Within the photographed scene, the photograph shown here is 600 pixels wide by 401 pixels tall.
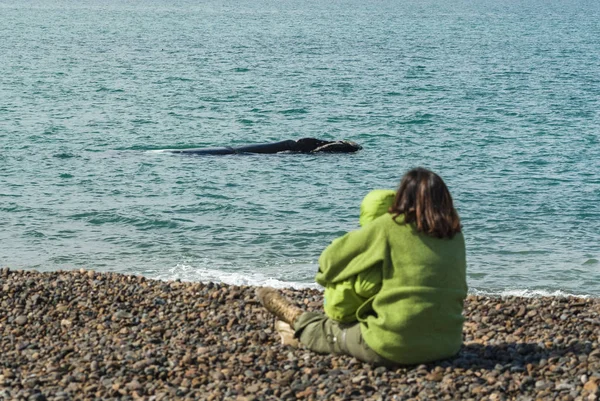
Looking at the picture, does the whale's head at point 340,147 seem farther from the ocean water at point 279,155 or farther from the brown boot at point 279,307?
the brown boot at point 279,307

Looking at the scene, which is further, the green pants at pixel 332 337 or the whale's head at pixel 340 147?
the whale's head at pixel 340 147

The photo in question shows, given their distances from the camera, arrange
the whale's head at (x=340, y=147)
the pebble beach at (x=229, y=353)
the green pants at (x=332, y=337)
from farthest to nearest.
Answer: the whale's head at (x=340, y=147), the green pants at (x=332, y=337), the pebble beach at (x=229, y=353)

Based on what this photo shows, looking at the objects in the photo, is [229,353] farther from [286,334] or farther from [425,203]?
[425,203]

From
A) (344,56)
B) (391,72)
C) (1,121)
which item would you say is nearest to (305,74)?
(391,72)

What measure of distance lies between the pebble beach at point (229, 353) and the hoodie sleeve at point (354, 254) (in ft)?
2.54

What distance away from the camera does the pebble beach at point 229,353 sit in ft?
24.5

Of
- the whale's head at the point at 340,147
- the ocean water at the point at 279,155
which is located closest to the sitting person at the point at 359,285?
the ocean water at the point at 279,155

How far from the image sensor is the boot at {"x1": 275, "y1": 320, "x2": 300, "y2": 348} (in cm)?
852

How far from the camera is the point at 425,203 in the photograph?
750 cm

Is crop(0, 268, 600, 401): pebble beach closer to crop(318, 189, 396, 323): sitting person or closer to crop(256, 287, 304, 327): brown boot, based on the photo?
crop(256, 287, 304, 327): brown boot

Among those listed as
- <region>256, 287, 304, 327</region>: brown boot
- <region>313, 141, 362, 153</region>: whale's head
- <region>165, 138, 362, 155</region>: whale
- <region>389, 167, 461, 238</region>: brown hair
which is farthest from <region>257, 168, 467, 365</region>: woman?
<region>313, 141, 362, 153</region>: whale's head

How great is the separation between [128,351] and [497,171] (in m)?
17.7

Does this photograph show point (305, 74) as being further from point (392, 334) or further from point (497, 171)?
point (392, 334)

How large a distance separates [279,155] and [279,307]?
17563 mm
